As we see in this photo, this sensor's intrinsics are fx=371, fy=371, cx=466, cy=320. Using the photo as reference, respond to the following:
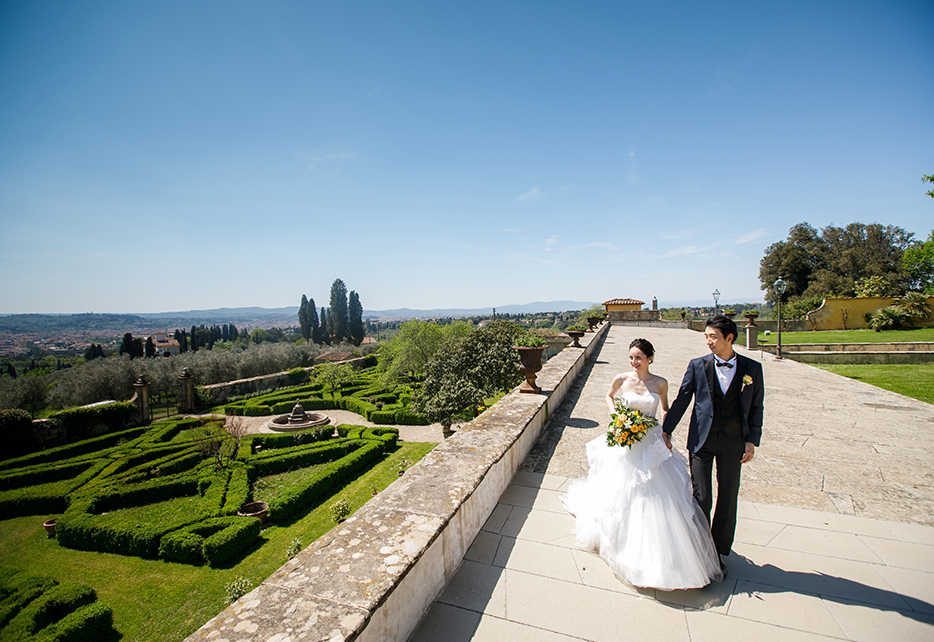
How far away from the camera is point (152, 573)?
362 inches

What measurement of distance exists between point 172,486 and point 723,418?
17.2 m

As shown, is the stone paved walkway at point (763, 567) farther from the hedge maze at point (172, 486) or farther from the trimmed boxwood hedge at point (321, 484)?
the trimmed boxwood hedge at point (321, 484)

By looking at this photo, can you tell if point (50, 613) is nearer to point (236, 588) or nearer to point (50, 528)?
point (236, 588)

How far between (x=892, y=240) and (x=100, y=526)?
165 ft

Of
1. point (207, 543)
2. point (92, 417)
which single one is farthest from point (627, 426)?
point (92, 417)

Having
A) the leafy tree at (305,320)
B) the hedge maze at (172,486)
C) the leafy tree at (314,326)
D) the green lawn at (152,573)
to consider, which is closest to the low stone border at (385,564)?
the green lawn at (152,573)

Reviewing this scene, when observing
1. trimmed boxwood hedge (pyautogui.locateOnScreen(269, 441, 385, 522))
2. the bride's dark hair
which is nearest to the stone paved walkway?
the bride's dark hair

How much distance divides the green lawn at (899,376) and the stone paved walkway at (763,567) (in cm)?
471

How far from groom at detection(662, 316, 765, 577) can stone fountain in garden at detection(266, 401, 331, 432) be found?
21000 millimetres

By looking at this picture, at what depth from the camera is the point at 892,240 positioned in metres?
30.0

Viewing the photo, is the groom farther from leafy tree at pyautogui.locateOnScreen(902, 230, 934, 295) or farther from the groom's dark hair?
leafy tree at pyautogui.locateOnScreen(902, 230, 934, 295)

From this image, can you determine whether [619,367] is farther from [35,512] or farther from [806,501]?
[35,512]

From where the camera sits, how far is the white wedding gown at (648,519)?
2.39m

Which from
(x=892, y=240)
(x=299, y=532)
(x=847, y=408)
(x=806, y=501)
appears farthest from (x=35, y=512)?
(x=892, y=240)
